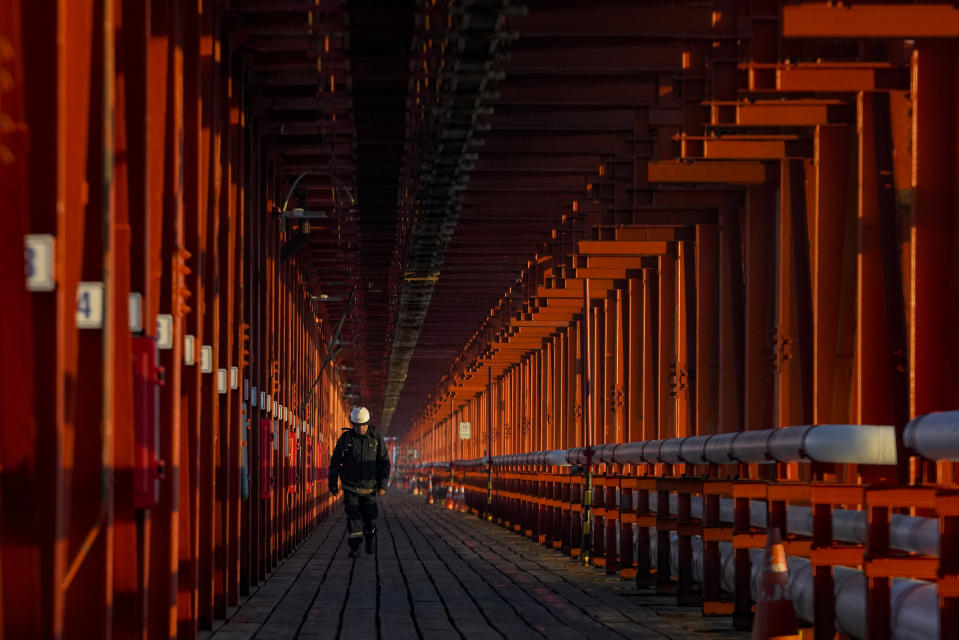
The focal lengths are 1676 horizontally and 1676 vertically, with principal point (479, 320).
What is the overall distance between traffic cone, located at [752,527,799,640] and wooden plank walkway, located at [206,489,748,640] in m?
2.24

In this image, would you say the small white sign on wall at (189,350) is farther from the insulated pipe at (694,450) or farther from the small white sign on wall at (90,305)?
the insulated pipe at (694,450)

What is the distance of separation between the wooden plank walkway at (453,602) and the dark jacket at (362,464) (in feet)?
3.20

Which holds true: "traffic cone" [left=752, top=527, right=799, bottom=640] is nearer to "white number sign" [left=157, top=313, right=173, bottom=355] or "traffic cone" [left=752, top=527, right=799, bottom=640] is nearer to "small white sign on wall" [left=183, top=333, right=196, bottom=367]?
"white number sign" [left=157, top=313, right=173, bottom=355]

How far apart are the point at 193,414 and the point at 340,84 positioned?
6897 mm

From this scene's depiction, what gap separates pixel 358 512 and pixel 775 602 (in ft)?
43.6

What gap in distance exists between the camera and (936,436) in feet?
25.3

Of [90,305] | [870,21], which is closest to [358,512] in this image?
[870,21]

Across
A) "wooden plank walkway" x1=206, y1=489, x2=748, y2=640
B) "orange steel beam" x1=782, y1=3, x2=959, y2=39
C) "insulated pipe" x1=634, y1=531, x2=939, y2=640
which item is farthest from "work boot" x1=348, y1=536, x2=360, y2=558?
"orange steel beam" x1=782, y1=3, x2=959, y2=39

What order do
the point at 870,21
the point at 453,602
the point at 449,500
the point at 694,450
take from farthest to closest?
the point at 449,500 < the point at 453,602 < the point at 694,450 < the point at 870,21

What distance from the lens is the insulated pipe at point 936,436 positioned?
24.7 ft

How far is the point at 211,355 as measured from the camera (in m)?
12.7

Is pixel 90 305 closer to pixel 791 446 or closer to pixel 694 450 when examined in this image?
pixel 791 446

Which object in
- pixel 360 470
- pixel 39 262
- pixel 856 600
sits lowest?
pixel 856 600

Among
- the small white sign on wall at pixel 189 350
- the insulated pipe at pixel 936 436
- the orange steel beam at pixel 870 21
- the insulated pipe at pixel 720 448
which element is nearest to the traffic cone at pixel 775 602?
the insulated pipe at pixel 936 436
